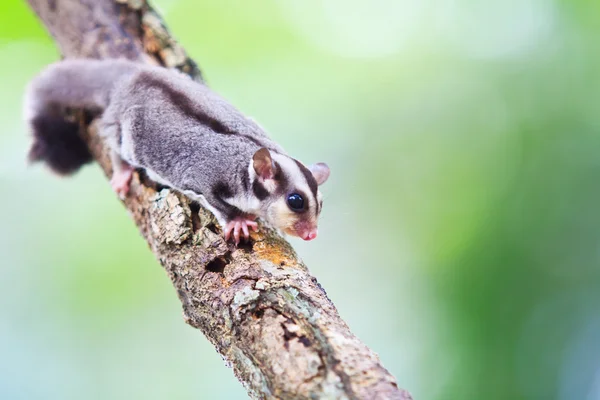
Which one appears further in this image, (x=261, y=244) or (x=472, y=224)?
(x=472, y=224)

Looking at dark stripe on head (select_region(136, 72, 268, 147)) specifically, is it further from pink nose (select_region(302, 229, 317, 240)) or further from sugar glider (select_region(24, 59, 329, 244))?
pink nose (select_region(302, 229, 317, 240))

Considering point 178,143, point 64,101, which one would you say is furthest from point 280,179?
point 64,101

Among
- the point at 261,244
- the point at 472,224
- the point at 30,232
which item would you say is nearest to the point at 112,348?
the point at 30,232

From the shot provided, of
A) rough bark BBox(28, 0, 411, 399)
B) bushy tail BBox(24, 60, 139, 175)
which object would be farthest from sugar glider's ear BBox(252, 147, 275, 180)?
bushy tail BBox(24, 60, 139, 175)

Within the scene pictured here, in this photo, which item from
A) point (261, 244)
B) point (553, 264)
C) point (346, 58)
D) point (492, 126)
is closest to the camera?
point (261, 244)

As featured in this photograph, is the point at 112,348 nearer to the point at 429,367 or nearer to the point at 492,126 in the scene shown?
the point at 429,367

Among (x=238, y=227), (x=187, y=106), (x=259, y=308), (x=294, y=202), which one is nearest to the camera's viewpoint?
(x=259, y=308)

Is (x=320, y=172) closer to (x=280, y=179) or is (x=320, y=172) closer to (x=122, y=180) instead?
(x=280, y=179)
